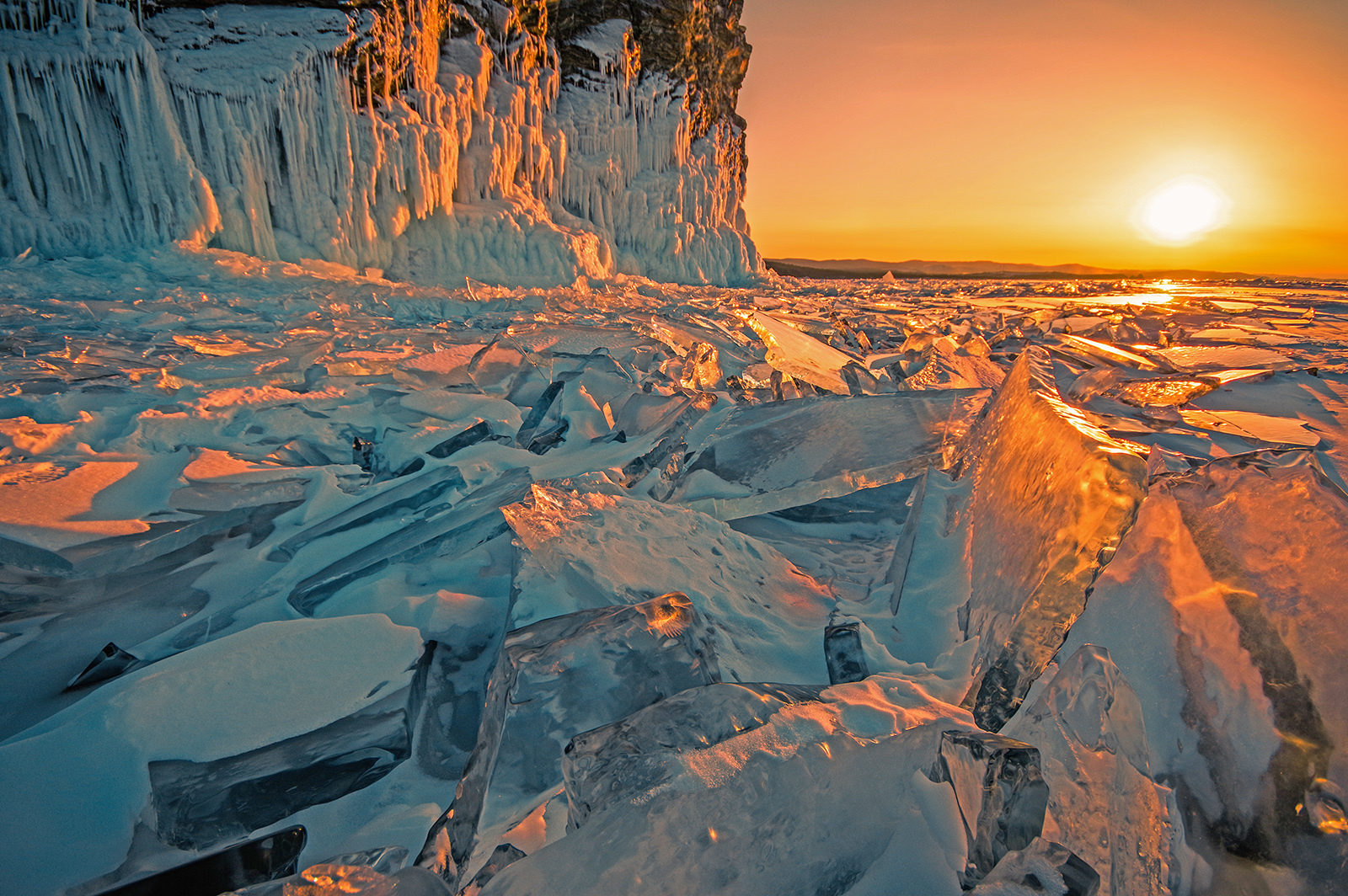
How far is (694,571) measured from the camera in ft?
3.03

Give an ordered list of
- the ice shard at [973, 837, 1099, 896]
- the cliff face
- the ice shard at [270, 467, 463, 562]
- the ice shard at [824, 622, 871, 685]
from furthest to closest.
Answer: the cliff face, the ice shard at [270, 467, 463, 562], the ice shard at [824, 622, 871, 685], the ice shard at [973, 837, 1099, 896]

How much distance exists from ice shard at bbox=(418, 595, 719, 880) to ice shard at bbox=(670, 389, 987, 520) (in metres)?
0.57

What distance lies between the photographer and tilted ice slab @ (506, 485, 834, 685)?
2.64ft

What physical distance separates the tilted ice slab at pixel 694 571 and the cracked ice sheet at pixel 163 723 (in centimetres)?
24

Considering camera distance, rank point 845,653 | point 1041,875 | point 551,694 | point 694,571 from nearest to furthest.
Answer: point 1041,875, point 551,694, point 845,653, point 694,571

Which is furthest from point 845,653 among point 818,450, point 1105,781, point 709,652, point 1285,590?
point 818,450

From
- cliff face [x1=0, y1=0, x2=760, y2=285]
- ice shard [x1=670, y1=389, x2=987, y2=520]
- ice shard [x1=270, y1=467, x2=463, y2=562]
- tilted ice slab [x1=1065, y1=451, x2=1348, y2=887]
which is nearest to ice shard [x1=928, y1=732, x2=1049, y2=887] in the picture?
tilted ice slab [x1=1065, y1=451, x2=1348, y2=887]

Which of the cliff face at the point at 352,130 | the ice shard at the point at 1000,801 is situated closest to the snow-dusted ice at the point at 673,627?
the ice shard at the point at 1000,801

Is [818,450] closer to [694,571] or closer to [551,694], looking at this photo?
[694,571]

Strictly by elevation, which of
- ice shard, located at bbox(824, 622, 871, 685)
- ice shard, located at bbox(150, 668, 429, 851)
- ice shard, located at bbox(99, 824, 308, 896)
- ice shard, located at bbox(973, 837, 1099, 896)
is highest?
ice shard, located at bbox(973, 837, 1099, 896)

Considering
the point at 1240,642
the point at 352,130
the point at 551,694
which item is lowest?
the point at 551,694

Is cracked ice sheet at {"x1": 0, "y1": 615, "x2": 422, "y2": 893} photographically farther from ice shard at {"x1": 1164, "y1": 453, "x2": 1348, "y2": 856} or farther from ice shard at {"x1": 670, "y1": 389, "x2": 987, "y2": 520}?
ice shard at {"x1": 1164, "y1": 453, "x2": 1348, "y2": 856}

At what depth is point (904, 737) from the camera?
1.73ft

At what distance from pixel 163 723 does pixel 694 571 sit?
0.66 meters
